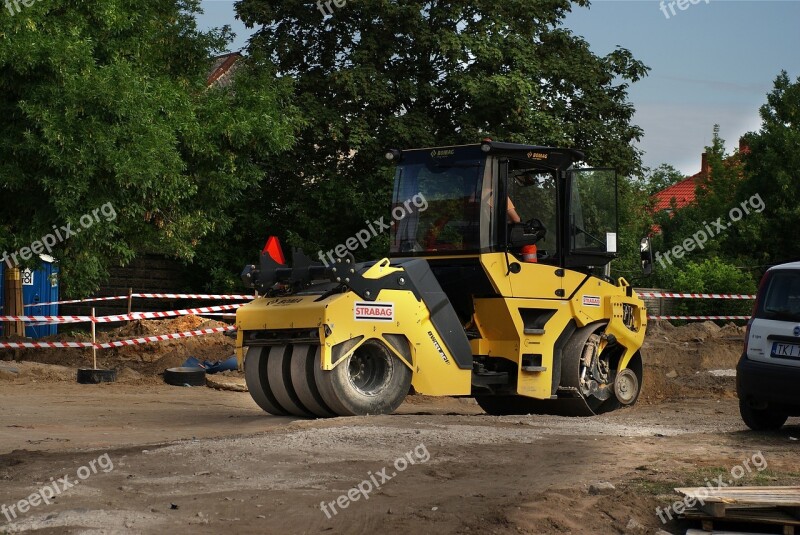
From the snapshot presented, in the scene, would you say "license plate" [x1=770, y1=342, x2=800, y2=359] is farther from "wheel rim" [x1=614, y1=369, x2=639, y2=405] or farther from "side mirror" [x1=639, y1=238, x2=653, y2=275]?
"wheel rim" [x1=614, y1=369, x2=639, y2=405]

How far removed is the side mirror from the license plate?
6.65 feet

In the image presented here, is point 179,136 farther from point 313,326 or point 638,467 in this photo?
point 638,467

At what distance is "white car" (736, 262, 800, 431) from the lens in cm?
1172

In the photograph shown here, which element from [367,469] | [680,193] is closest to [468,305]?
[367,469]

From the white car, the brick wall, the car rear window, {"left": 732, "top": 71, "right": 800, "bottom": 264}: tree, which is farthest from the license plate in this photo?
{"left": 732, "top": 71, "right": 800, "bottom": 264}: tree

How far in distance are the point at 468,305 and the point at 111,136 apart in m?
8.32

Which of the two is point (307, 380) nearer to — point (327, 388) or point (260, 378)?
point (327, 388)

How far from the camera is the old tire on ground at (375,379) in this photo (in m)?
12.0

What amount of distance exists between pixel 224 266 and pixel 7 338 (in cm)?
858

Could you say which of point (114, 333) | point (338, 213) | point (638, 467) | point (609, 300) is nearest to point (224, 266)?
point (338, 213)

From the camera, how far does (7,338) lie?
2322cm

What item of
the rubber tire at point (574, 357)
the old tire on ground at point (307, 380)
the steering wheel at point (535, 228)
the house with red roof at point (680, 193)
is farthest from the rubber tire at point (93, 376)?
the house with red roof at point (680, 193)

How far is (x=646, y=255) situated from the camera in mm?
13531

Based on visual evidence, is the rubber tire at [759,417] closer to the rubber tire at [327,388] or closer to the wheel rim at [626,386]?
the wheel rim at [626,386]
